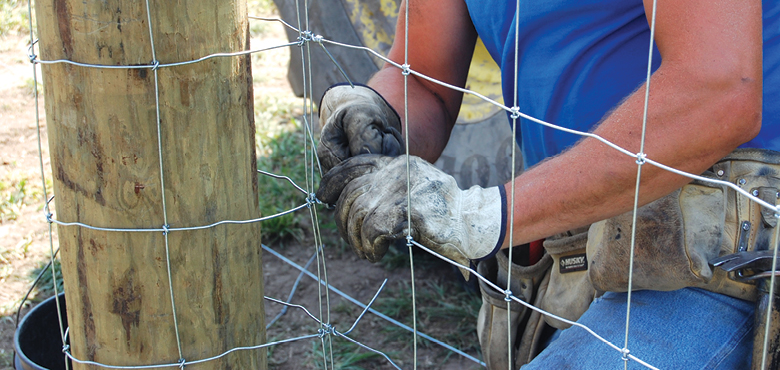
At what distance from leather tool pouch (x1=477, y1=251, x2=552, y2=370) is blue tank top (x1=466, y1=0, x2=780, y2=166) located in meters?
0.34

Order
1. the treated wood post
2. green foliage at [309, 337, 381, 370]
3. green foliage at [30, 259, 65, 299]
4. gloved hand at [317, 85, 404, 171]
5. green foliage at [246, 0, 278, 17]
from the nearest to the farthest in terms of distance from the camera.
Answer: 1. the treated wood post
2. gloved hand at [317, 85, 404, 171]
3. green foliage at [309, 337, 381, 370]
4. green foliage at [30, 259, 65, 299]
5. green foliage at [246, 0, 278, 17]

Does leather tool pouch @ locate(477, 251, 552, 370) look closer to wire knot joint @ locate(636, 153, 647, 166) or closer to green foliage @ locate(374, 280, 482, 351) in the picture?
green foliage @ locate(374, 280, 482, 351)

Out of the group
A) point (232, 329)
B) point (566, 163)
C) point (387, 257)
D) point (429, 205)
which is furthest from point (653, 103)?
point (387, 257)

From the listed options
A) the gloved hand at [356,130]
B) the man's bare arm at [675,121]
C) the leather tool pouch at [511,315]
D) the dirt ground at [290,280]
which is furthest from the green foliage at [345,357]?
the man's bare arm at [675,121]

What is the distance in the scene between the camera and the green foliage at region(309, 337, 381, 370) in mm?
2357

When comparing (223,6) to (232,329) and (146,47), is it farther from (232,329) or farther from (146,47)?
(232,329)

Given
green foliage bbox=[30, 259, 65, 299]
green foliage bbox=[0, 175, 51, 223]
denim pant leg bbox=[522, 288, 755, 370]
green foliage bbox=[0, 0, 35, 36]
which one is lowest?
green foliage bbox=[30, 259, 65, 299]

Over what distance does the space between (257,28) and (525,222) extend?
173 inches

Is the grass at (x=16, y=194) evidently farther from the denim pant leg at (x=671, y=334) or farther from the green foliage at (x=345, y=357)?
the denim pant leg at (x=671, y=334)

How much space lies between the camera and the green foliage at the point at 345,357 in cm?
236

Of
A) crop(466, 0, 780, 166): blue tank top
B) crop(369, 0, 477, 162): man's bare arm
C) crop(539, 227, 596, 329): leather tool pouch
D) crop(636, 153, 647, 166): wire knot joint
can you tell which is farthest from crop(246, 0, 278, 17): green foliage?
crop(636, 153, 647, 166): wire knot joint

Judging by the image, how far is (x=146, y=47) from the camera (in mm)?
1184

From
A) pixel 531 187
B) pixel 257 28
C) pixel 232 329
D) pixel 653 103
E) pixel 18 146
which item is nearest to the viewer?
pixel 653 103

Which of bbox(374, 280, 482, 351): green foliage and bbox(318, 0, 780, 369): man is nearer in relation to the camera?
bbox(318, 0, 780, 369): man
